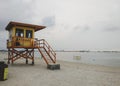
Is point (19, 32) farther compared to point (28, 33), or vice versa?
point (28, 33)

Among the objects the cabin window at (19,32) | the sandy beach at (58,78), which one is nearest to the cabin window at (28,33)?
the cabin window at (19,32)

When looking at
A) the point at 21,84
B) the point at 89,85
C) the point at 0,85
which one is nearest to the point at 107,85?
the point at 89,85

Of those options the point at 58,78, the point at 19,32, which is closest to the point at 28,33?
the point at 19,32

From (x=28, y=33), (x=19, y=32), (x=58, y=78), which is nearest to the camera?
(x=58, y=78)

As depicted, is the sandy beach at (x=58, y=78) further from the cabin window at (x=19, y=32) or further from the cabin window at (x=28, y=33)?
the cabin window at (x=28, y=33)

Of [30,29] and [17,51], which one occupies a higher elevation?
[30,29]

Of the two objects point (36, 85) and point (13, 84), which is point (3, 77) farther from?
point (36, 85)

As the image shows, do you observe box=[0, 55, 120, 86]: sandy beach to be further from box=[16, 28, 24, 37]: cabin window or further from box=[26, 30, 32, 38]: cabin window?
box=[26, 30, 32, 38]: cabin window

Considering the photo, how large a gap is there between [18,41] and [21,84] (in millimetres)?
10243

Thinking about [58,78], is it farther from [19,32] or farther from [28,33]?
[19,32]

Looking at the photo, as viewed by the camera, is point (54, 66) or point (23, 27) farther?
point (23, 27)

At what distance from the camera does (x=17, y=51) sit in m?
20.8

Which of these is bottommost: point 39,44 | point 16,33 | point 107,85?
point 107,85

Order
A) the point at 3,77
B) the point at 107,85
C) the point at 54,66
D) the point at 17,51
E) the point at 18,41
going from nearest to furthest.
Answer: the point at 107,85 → the point at 3,77 → the point at 54,66 → the point at 18,41 → the point at 17,51
